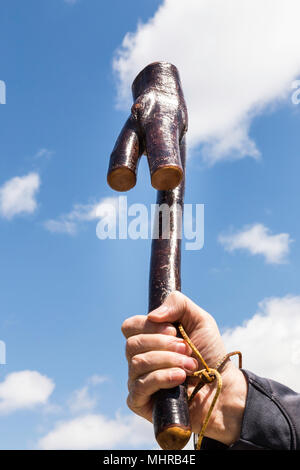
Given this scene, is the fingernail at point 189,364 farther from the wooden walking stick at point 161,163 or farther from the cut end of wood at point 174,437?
the cut end of wood at point 174,437

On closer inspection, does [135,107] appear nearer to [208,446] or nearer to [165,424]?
[165,424]

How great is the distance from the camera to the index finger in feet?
8.29

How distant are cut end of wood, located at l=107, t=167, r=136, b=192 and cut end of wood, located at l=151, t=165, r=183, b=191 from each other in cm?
18

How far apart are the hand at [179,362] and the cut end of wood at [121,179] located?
798 millimetres

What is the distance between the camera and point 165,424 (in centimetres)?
213

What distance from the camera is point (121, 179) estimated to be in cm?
285

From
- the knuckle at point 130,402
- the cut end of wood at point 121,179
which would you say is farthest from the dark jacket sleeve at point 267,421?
the cut end of wood at point 121,179

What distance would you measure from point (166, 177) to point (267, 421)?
166 cm

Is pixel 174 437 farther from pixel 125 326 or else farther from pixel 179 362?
pixel 125 326

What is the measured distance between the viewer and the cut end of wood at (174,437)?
2.10 metres
